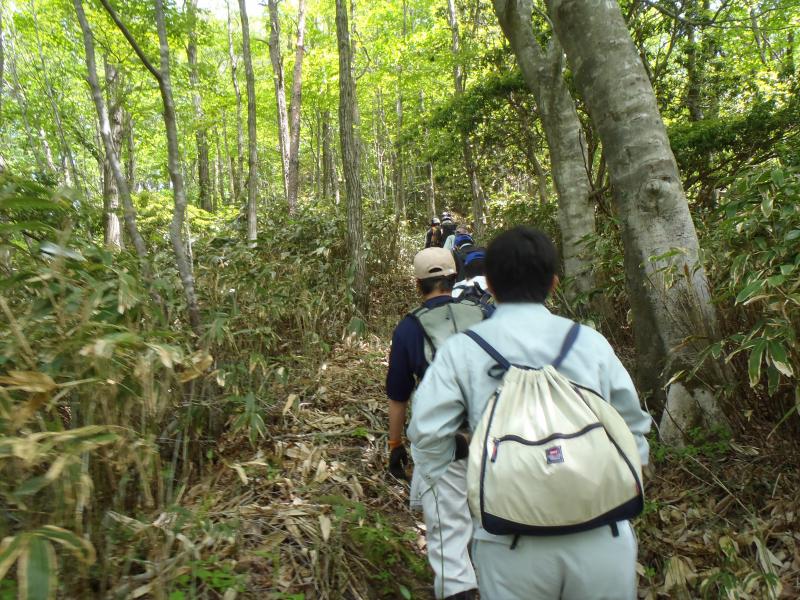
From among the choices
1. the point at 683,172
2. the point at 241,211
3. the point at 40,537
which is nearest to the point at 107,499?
the point at 40,537

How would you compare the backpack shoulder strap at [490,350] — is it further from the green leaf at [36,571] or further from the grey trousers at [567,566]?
the green leaf at [36,571]

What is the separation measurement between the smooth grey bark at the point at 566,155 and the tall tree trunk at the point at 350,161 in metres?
2.51

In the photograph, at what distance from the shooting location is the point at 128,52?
11.0m

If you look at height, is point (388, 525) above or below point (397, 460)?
below

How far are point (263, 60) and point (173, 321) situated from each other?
23418mm

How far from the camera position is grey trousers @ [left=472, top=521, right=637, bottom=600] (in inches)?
54.0

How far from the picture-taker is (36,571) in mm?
1576

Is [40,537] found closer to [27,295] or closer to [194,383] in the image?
[27,295]

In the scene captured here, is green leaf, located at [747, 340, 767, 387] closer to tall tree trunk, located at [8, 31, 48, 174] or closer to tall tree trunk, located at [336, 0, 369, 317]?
tall tree trunk, located at [336, 0, 369, 317]

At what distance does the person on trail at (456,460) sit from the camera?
241cm

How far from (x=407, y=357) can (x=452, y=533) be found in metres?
0.88

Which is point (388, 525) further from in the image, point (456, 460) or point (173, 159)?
point (173, 159)

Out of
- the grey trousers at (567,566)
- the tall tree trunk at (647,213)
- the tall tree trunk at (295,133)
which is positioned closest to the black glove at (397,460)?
the grey trousers at (567,566)

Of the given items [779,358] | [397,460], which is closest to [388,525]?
[397,460]
